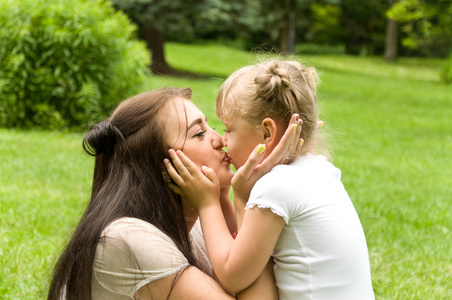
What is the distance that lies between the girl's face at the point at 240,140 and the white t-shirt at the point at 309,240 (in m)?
0.18

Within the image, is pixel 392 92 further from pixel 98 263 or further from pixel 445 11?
pixel 98 263

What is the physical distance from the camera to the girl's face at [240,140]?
228 cm

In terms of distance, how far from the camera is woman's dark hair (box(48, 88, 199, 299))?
226 centimetres

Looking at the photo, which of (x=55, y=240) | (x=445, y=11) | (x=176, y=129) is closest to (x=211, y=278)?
(x=176, y=129)

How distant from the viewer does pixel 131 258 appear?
2.12 m

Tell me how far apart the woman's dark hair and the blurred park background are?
0.39 m

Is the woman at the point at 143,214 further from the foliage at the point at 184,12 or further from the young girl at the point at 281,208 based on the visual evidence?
the foliage at the point at 184,12

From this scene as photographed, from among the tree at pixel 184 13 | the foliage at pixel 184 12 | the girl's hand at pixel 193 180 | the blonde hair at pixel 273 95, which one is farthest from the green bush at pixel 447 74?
the girl's hand at pixel 193 180

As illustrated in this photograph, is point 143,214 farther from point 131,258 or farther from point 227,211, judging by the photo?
point 227,211

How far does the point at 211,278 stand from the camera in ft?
7.17

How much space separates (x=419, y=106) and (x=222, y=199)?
14024 millimetres

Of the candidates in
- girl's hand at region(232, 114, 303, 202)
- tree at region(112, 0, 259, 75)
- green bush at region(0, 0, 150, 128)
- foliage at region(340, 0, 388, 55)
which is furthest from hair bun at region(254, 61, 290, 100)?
foliage at region(340, 0, 388, 55)

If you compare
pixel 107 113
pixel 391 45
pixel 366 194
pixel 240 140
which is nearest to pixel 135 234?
pixel 240 140

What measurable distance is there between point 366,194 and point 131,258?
14.8 ft
